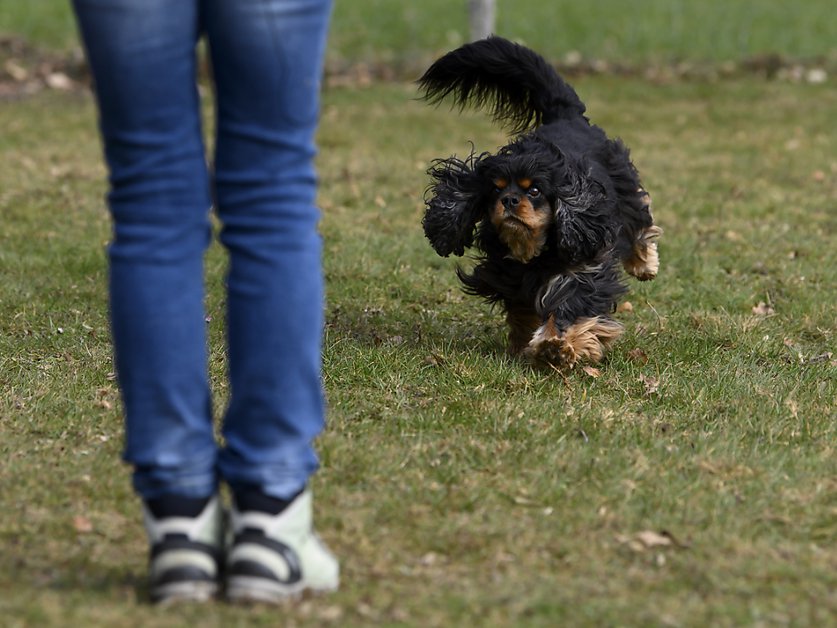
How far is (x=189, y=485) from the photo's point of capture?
2.62 meters

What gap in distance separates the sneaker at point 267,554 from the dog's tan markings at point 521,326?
2383mm

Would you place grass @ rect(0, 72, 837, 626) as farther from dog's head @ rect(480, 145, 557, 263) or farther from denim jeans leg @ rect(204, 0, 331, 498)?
dog's head @ rect(480, 145, 557, 263)

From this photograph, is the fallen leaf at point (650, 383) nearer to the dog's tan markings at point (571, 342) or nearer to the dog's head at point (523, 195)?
the dog's tan markings at point (571, 342)

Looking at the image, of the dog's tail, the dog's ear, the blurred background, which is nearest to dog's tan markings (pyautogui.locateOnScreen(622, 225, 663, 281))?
the dog's tail

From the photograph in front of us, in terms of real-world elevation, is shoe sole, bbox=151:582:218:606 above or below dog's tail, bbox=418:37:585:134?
below

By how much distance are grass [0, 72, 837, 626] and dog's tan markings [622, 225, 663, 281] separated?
15 centimetres

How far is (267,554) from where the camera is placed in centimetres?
261

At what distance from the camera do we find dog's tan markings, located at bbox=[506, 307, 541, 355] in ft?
16.3

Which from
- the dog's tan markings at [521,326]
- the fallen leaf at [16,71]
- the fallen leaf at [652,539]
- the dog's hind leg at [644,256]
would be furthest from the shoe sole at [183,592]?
the fallen leaf at [16,71]

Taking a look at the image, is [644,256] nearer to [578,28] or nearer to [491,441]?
[491,441]

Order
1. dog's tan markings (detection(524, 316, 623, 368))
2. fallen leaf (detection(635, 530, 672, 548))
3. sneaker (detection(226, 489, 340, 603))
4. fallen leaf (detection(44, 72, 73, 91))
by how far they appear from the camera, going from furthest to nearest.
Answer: fallen leaf (detection(44, 72, 73, 91)), dog's tan markings (detection(524, 316, 623, 368)), fallen leaf (detection(635, 530, 672, 548)), sneaker (detection(226, 489, 340, 603))

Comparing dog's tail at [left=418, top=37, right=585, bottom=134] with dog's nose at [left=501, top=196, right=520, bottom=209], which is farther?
dog's tail at [left=418, top=37, right=585, bottom=134]

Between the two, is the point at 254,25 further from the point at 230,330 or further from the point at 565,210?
the point at 565,210

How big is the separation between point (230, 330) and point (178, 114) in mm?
449
